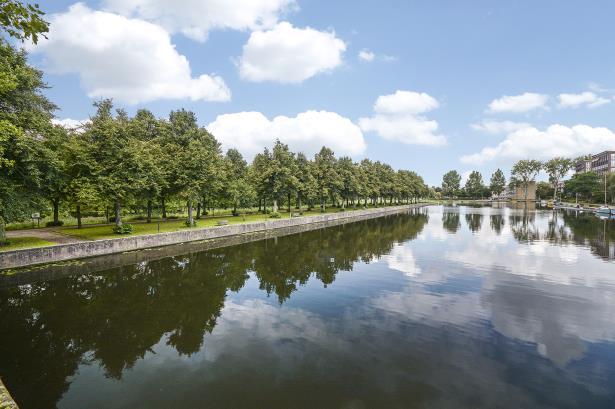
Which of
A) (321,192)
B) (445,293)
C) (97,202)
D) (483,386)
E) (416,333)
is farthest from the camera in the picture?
(321,192)

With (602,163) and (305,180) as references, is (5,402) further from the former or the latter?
(602,163)

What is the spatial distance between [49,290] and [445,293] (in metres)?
26.2

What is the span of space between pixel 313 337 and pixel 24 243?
105 ft

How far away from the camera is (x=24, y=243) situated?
29938 millimetres

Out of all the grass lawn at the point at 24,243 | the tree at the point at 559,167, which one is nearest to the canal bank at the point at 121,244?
the grass lawn at the point at 24,243

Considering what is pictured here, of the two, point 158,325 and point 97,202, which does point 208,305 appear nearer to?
point 158,325

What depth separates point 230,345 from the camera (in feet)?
43.8

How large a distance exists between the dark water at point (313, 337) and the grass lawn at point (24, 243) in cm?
915

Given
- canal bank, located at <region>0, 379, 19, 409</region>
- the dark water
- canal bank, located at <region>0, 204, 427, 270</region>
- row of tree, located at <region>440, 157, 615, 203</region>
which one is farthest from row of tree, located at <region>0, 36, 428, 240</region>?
row of tree, located at <region>440, 157, 615, 203</region>

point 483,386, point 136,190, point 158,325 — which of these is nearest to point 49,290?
point 158,325

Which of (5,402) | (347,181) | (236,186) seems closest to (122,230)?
(236,186)

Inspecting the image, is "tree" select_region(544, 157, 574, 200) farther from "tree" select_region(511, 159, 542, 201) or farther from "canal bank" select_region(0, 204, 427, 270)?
"canal bank" select_region(0, 204, 427, 270)

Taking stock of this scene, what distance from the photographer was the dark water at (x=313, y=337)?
10.1 metres

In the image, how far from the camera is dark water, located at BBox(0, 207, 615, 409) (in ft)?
33.0
